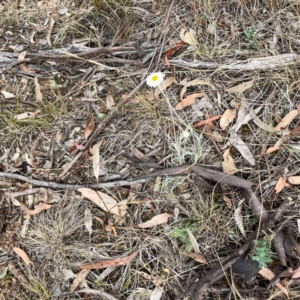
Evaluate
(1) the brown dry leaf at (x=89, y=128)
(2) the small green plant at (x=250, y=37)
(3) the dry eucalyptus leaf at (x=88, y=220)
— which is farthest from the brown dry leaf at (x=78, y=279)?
(2) the small green plant at (x=250, y=37)

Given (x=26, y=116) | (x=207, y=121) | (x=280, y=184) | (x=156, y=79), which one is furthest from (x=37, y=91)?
(x=280, y=184)

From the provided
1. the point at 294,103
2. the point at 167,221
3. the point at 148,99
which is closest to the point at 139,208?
the point at 167,221

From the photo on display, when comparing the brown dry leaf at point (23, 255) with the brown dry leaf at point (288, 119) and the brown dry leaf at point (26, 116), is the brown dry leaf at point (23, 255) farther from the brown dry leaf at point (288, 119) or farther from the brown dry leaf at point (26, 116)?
the brown dry leaf at point (288, 119)

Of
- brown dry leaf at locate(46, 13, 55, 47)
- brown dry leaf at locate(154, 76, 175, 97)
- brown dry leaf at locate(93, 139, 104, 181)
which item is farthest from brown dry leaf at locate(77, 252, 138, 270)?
brown dry leaf at locate(46, 13, 55, 47)

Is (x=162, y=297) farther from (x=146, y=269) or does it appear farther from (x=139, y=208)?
(x=139, y=208)

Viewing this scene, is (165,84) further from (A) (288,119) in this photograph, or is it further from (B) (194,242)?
(B) (194,242)
